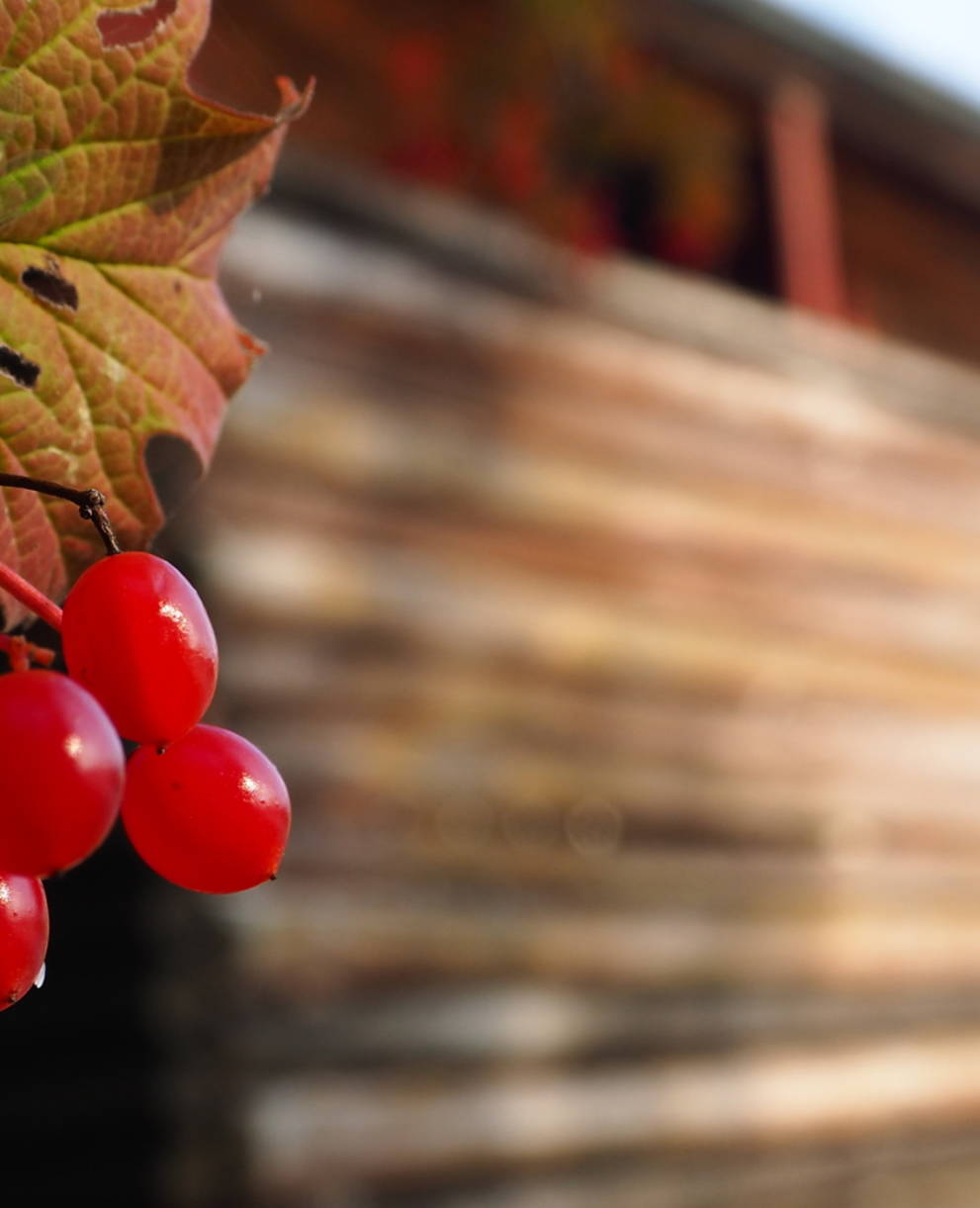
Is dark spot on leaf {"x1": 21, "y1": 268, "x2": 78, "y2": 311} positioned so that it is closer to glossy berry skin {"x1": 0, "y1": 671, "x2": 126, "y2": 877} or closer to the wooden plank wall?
glossy berry skin {"x1": 0, "y1": 671, "x2": 126, "y2": 877}

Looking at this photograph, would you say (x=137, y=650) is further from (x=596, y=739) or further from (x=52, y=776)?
(x=596, y=739)

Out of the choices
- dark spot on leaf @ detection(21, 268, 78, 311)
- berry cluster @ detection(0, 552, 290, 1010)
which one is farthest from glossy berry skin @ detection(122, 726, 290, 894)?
dark spot on leaf @ detection(21, 268, 78, 311)

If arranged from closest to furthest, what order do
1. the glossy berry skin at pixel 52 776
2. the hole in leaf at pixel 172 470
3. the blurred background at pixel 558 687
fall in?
the glossy berry skin at pixel 52 776 < the hole in leaf at pixel 172 470 < the blurred background at pixel 558 687

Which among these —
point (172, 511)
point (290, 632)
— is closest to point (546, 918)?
point (290, 632)

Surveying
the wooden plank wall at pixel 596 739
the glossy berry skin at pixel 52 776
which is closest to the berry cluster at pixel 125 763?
the glossy berry skin at pixel 52 776

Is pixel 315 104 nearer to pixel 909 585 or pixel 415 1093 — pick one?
pixel 909 585

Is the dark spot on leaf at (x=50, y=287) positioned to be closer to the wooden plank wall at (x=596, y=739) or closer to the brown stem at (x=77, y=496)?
the brown stem at (x=77, y=496)

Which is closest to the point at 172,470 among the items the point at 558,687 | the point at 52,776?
the point at 52,776
